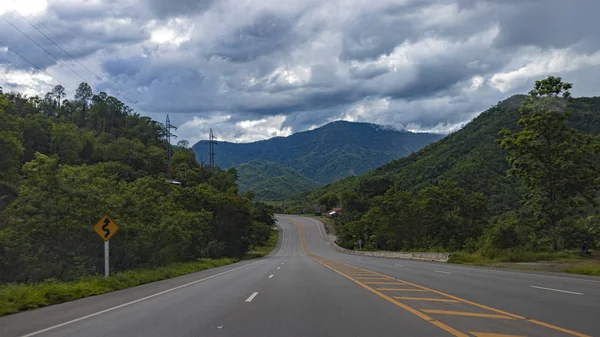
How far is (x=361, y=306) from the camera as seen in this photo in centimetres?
1097

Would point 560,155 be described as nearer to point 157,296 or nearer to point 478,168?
point 157,296

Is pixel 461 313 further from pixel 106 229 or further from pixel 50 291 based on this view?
pixel 106 229

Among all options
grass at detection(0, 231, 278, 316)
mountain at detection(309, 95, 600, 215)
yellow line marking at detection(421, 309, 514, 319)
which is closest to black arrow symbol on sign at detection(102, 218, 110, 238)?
grass at detection(0, 231, 278, 316)

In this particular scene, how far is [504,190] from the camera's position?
3285 inches

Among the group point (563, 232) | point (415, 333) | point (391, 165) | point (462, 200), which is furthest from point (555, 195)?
point (391, 165)

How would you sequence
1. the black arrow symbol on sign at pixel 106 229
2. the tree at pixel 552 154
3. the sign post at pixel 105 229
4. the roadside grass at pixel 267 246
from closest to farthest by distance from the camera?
the sign post at pixel 105 229
the black arrow symbol on sign at pixel 106 229
the tree at pixel 552 154
the roadside grass at pixel 267 246

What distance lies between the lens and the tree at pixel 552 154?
1415 inches

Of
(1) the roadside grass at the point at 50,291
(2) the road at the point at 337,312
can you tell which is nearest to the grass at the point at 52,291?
(1) the roadside grass at the point at 50,291

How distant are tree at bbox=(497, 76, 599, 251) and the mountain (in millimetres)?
26687

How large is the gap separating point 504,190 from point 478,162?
1404 centimetres

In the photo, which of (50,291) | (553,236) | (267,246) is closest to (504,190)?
(553,236)

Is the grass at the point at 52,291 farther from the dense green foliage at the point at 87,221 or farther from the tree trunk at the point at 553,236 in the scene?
the tree trunk at the point at 553,236

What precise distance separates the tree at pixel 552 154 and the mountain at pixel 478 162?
87.6 ft

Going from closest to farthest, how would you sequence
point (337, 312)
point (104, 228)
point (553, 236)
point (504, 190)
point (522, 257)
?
point (337, 312), point (104, 228), point (522, 257), point (553, 236), point (504, 190)
